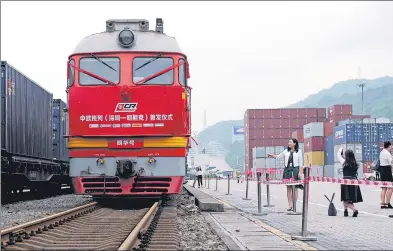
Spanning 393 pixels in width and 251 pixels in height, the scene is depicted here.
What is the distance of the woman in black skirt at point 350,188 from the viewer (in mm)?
11695

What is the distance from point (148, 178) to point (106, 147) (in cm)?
108

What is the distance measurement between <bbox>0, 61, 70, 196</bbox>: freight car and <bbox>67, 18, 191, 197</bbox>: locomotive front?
3.92 m

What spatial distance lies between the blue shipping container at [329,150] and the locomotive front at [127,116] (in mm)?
54367

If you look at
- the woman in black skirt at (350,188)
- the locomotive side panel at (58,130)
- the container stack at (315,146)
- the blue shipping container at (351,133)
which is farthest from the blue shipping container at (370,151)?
the woman in black skirt at (350,188)

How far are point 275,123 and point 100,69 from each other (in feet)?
247

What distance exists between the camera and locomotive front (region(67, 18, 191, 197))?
A: 11.8m

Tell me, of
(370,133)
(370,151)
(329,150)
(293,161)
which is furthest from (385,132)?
(293,161)

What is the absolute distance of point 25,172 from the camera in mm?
17000

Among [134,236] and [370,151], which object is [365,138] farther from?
[134,236]

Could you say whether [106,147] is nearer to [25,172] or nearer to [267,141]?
[25,172]

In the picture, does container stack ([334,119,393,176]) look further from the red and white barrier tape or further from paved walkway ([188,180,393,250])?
the red and white barrier tape

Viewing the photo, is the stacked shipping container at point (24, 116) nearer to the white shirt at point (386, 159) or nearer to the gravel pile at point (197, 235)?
the gravel pile at point (197, 235)

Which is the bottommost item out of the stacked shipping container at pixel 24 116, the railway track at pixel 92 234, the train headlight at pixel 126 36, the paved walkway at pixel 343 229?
the paved walkway at pixel 343 229

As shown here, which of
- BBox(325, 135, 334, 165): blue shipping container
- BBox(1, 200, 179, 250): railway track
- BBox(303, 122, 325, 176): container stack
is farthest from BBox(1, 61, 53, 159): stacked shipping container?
BBox(303, 122, 325, 176): container stack
